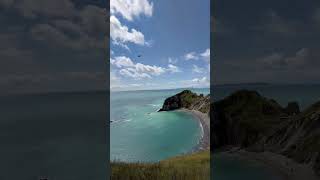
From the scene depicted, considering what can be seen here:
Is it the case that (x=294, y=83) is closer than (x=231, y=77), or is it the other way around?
(x=294, y=83)

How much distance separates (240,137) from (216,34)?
2309 mm

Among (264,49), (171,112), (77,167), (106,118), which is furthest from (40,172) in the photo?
(171,112)

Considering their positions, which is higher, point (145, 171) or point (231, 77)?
point (231, 77)

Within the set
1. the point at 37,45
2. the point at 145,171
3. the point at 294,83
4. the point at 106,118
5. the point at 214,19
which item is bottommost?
the point at 145,171

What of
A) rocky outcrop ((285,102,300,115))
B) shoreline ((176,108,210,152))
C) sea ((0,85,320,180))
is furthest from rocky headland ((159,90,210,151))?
rocky outcrop ((285,102,300,115))

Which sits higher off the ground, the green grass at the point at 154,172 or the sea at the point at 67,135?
the sea at the point at 67,135

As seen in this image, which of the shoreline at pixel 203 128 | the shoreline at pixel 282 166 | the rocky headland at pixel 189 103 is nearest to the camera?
the shoreline at pixel 282 166

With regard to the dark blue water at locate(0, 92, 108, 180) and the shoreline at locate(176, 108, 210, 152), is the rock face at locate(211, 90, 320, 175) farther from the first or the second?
the dark blue water at locate(0, 92, 108, 180)

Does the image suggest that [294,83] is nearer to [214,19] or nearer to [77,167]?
[214,19]

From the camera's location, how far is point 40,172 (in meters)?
6.10

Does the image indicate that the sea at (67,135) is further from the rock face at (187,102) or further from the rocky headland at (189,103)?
the rock face at (187,102)

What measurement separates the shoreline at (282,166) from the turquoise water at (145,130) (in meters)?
4.16

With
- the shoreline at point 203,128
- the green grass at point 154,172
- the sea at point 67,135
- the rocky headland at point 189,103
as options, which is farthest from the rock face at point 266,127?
the rocky headland at point 189,103

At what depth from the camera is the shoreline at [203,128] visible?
12.0 meters
